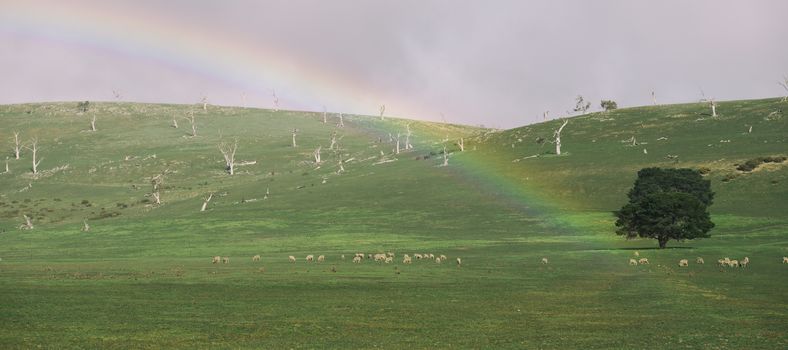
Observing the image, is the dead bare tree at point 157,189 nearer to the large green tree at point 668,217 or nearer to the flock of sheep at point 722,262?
the large green tree at point 668,217

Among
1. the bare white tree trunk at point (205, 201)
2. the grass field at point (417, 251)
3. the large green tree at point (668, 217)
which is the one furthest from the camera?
the bare white tree trunk at point (205, 201)

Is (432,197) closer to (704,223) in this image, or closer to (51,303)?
(704,223)

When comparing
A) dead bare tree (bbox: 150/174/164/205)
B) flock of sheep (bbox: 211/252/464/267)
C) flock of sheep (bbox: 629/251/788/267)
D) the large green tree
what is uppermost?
dead bare tree (bbox: 150/174/164/205)

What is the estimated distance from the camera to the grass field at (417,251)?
30.9 meters

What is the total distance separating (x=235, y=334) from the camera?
1158 inches

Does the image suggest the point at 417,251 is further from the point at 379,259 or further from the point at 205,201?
the point at 205,201

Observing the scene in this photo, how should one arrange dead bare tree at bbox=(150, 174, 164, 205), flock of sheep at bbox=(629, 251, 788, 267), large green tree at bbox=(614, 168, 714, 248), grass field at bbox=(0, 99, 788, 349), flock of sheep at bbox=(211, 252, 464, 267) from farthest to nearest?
dead bare tree at bbox=(150, 174, 164, 205) < large green tree at bbox=(614, 168, 714, 248) < flock of sheep at bbox=(211, 252, 464, 267) < flock of sheep at bbox=(629, 251, 788, 267) < grass field at bbox=(0, 99, 788, 349)

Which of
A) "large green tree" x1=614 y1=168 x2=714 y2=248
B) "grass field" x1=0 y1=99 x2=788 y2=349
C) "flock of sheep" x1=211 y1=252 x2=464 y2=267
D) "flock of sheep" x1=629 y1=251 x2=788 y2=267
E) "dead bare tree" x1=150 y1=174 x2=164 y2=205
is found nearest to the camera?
"grass field" x1=0 y1=99 x2=788 y2=349

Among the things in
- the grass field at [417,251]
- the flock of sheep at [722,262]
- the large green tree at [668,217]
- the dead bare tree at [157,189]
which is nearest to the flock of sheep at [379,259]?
the grass field at [417,251]

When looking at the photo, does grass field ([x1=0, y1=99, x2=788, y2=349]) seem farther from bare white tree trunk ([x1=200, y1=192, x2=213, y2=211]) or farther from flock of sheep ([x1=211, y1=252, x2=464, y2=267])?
flock of sheep ([x1=211, y1=252, x2=464, y2=267])

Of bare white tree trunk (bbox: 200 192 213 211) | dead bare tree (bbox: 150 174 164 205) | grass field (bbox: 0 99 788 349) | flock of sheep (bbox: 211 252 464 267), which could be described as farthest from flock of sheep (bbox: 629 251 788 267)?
dead bare tree (bbox: 150 174 164 205)

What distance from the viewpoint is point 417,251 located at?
8356cm

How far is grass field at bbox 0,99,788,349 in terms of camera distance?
30922mm

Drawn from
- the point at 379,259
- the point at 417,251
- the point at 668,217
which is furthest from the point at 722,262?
the point at 417,251
